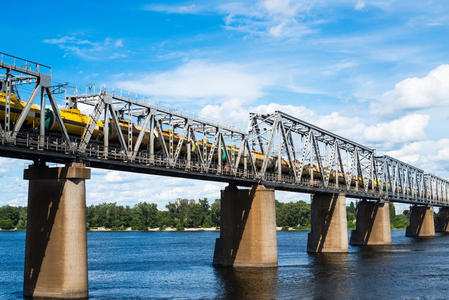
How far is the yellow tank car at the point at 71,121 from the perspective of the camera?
43.9m

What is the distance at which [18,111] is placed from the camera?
41.2 metres

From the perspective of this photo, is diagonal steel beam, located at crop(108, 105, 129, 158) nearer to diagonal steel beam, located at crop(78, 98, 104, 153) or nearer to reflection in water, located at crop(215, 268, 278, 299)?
diagonal steel beam, located at crop(78, 98, 104, 153)

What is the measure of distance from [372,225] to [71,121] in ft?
272

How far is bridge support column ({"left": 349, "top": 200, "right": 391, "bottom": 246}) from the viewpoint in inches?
4392

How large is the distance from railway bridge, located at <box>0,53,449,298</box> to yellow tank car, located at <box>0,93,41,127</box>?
0.08 meters

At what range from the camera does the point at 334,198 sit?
91312 millimetres

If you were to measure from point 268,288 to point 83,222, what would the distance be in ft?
61.6

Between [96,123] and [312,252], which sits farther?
[312,252]

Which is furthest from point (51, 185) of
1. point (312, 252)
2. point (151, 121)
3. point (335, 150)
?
point (335, 150)

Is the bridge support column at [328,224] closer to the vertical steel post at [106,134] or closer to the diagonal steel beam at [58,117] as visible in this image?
the vertical steel post at [106,134]

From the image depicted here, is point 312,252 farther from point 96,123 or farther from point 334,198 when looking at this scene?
point 96,123

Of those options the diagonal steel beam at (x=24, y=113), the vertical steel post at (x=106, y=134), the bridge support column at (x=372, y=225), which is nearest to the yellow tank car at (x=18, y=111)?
the diagonal steel beam at (x=24, y=113)

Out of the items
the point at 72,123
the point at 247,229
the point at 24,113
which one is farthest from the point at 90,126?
the point at 247,229

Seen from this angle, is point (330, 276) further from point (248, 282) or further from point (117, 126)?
point (117, 126)
